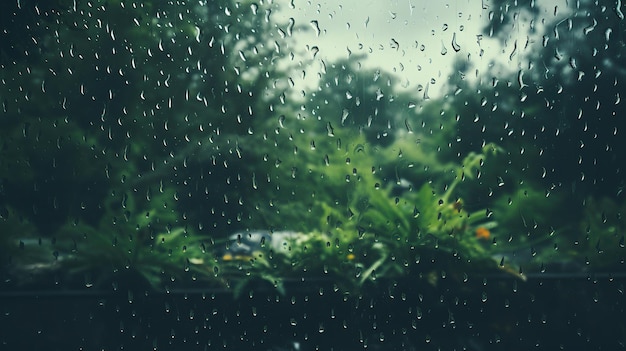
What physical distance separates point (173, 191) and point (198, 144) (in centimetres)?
16

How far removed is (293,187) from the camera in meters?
1.57

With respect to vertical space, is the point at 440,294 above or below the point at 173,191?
below

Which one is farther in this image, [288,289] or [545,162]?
[545,162]

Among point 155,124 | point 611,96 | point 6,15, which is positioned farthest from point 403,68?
point 6,15

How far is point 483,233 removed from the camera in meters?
1.57

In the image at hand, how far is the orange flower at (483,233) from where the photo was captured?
1.56m

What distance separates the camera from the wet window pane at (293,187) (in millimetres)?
1422

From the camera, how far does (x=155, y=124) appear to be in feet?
5.05

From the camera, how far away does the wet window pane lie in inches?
56.0

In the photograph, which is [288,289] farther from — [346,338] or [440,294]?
[440,294]

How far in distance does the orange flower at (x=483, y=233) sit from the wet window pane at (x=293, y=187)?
1 cm

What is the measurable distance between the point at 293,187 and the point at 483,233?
606mm

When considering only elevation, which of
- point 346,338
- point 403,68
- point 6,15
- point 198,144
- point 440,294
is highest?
point 6,15

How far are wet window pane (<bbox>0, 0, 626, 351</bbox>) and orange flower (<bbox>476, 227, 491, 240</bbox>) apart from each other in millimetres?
12
